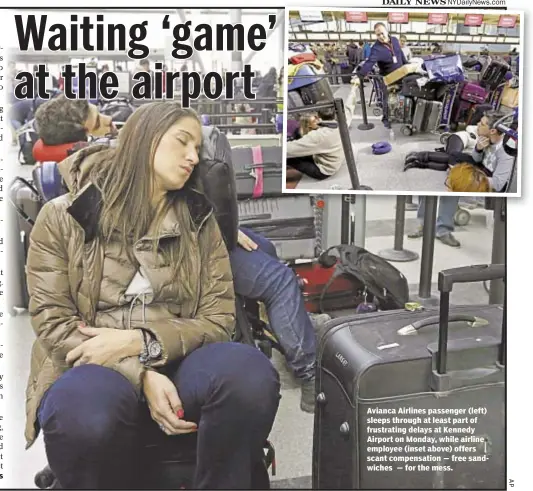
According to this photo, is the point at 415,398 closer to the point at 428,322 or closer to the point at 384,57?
the point at 428,322

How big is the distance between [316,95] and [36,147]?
0.70 m

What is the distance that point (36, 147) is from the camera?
167cm

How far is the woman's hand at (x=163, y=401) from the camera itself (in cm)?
166

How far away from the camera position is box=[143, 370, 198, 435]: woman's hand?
5.45ft

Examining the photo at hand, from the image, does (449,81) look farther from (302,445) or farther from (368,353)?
(302,445)

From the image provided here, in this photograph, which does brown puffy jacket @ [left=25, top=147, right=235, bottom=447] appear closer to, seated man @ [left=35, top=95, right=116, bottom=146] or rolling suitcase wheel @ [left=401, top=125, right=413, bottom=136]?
seated man @ [left=35, top=95, right=116, bottom=146]

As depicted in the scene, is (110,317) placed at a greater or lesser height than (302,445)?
greater

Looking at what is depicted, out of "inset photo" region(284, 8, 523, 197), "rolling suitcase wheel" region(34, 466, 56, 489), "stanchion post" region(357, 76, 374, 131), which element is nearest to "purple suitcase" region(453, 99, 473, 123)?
"inset photo" region(284, 8, 523, 197)

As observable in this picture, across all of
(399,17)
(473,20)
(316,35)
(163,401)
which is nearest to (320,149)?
(316,35)

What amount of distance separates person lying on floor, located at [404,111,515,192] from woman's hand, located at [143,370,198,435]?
81 centimetres

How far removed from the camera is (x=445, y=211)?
1.75 metres

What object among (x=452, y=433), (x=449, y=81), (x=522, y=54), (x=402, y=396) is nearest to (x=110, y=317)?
(x=402, y=396)

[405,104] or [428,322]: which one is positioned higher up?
[405,104]

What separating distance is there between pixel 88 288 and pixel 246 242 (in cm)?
40
